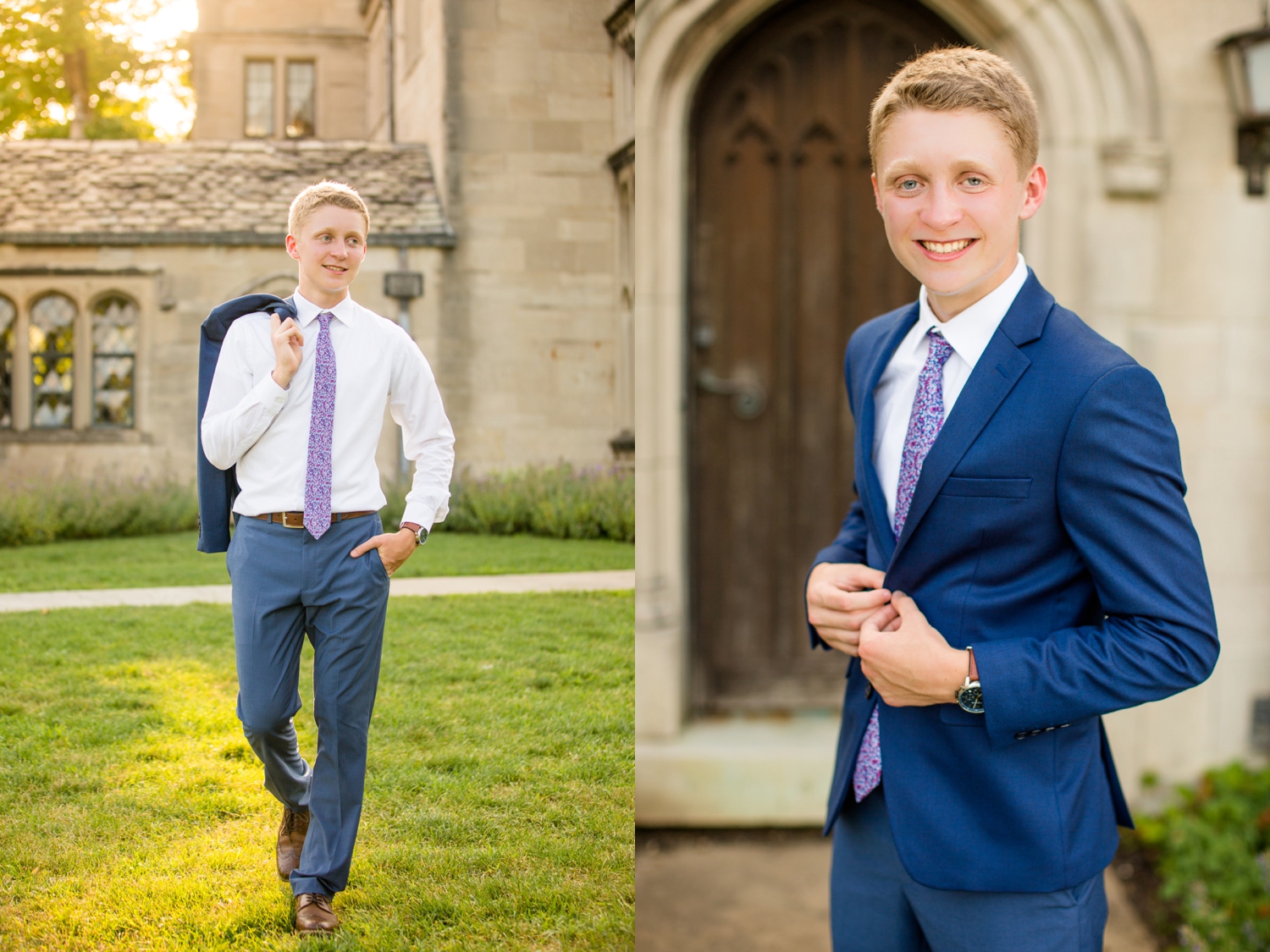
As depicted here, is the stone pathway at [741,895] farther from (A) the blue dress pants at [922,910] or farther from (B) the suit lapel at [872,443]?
(B) the suit lapel at [872,443]

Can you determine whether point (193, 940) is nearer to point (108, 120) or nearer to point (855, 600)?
point (855, 600)

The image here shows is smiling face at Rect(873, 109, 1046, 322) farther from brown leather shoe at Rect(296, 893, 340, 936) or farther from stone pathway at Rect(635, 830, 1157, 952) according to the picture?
stone pathway at Rect(635, 830, 1157, 952)

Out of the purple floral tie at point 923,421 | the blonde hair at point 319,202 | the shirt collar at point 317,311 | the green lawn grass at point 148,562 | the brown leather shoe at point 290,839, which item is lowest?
the brown leather shoe at point 290,839

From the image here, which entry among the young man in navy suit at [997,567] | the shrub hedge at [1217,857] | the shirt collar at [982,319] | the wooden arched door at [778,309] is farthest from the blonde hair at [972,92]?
the shrub hedge at [1217,857]

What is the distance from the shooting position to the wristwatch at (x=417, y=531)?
5.82 ft

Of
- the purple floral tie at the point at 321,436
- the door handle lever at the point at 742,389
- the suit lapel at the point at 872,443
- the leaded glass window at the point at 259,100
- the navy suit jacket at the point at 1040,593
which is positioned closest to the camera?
the navy suit jacket at the point at 1040,593

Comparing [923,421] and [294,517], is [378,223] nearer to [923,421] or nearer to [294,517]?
[294,517]

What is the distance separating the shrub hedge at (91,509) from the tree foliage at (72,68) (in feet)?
2.17

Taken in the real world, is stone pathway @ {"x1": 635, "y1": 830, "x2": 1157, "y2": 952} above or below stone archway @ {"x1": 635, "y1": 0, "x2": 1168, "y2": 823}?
below

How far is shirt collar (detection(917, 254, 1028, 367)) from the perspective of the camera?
4.33 feet

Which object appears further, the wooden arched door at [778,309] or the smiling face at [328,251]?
the wooden arched door at [778,309]

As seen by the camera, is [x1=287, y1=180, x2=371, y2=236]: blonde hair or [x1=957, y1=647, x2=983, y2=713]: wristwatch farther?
[x1=287, y1=180, x2=371, y2=236]: blonde hair

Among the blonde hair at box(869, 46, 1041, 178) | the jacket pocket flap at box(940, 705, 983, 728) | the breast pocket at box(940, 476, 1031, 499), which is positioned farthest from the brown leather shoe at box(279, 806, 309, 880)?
the blonde hair at box(869, 46, 1041, 178)

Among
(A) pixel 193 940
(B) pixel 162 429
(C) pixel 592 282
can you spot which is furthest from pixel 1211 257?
(A) pixel 193 940
